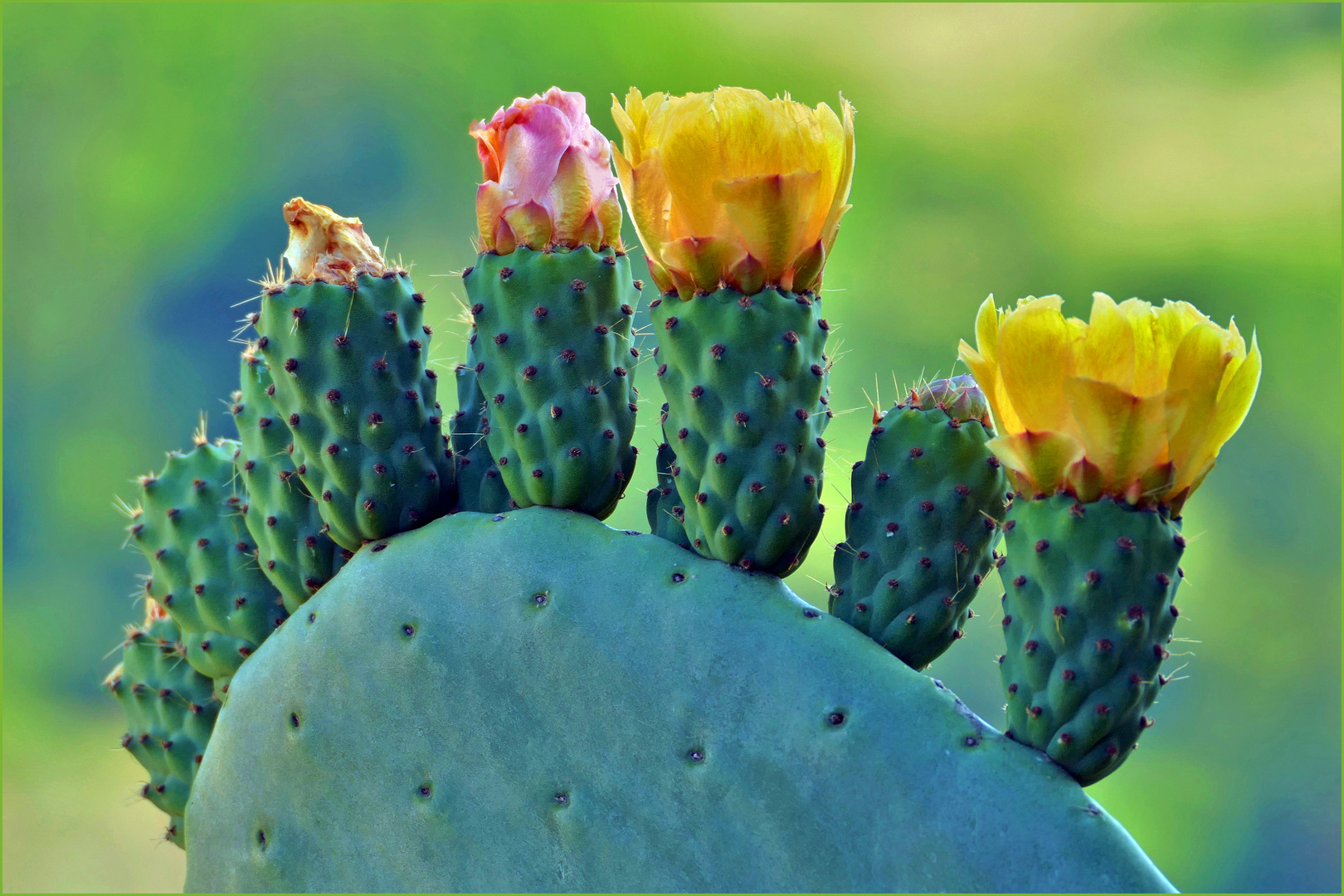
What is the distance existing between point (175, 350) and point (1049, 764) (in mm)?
4548

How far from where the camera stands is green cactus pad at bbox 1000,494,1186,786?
0.88 meters

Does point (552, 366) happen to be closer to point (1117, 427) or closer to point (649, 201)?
point (649, 201)

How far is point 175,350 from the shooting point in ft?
15.6

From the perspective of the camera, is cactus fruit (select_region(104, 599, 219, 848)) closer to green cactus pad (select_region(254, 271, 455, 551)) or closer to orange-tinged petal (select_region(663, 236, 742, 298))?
green cactus pad (select_region(254, 271, 455, 551))

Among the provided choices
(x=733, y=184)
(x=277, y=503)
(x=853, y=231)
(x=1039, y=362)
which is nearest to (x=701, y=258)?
(x=733, y=184)

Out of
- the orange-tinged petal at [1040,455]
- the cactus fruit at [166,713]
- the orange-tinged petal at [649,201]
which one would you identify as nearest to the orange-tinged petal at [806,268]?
the orange-tinged petal at [649,201]

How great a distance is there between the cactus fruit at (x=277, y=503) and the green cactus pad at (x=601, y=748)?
2.2 inches

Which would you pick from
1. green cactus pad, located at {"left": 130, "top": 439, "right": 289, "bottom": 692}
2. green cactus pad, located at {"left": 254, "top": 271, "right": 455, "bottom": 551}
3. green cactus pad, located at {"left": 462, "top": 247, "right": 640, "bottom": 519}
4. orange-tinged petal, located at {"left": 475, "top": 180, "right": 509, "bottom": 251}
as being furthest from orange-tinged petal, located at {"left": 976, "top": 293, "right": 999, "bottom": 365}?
green cactus pad, located at {"left": 130, "top": 439, "right": 289, "bottom": 692}

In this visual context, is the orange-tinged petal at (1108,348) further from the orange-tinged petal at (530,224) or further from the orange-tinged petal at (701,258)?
the orange-tinged petal at (530,224)

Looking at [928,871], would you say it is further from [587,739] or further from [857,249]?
[857,249]

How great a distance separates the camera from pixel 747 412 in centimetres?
98

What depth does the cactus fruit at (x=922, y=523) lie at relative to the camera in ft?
3.29

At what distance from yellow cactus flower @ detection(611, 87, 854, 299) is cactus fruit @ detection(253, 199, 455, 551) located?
0.95 ft

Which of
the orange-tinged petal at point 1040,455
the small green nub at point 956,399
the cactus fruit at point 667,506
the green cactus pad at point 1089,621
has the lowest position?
the green cactus pad at point 1089,621
